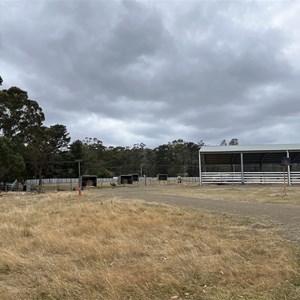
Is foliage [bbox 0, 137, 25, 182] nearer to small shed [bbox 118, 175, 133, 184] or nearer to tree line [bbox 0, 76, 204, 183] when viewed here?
tree line [bbox 0, 76, 204, 183]

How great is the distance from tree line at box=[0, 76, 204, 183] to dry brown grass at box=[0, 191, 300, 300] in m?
40.0

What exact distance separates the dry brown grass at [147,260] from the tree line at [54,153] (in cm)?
4001

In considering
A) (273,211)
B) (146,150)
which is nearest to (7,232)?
(273,211)

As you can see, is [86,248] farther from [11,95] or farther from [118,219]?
[11,95]

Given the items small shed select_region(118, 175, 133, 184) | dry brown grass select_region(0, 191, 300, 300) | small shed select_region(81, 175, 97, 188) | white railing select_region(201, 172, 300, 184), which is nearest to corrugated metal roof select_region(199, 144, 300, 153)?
white railing select_region(201, 172, 300, 184)

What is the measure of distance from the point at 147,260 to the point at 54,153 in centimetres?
7818

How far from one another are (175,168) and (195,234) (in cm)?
10179

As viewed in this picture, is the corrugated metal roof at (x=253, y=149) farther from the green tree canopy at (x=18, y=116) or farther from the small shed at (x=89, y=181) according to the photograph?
the green tree canopy at (x=18, y=116)

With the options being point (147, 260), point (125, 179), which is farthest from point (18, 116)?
point (147, 260)

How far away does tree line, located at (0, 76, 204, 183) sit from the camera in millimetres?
56203

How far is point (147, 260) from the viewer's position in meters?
7.65

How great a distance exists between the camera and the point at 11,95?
192ft

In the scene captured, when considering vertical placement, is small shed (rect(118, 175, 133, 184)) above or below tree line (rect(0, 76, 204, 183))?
below

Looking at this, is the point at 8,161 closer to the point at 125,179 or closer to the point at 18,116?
the point at 18,116
